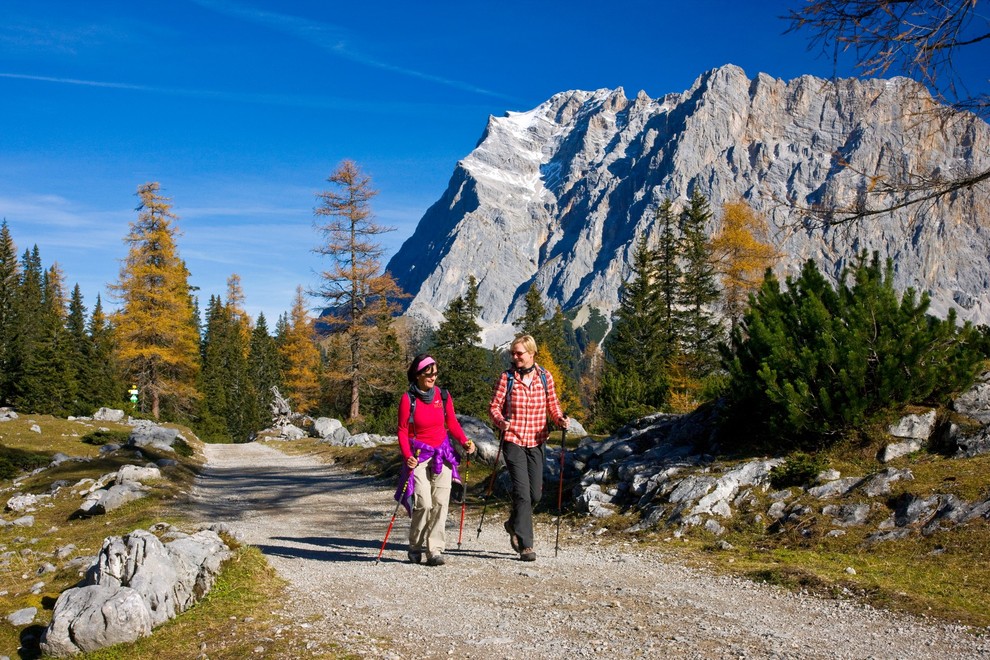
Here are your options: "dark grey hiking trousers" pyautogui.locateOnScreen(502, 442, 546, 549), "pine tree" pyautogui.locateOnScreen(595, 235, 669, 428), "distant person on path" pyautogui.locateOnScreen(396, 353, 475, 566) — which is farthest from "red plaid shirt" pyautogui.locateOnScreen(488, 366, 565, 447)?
"pine tree" pyautogui.locateOnScreen(595, 235, 669, 428)

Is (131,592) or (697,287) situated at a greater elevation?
(697,287)

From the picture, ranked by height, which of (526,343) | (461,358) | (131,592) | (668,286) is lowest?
(131,592)

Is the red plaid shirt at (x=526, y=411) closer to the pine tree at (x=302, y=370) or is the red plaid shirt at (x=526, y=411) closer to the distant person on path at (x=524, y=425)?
the distant person on path at (x=524, y=425)

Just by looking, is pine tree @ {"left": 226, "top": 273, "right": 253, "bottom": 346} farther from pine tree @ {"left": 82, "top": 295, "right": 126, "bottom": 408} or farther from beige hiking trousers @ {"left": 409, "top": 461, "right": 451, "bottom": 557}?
beige hiking trousers @ {"left": 409, "top": 461, "right": 451, "bottom": 557}

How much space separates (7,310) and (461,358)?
37.6 metres

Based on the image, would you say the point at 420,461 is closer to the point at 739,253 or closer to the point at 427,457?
→ the point at 427,457

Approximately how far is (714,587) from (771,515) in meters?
2.55

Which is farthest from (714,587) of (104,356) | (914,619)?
(104,356)

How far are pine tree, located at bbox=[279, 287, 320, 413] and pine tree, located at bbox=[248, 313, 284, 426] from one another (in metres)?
3.26

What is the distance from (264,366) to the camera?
225 ft

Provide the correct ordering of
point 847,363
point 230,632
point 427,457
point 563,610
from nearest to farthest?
point 230,632, point 563,610, point 427,457, point 847,363

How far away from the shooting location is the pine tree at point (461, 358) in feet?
140

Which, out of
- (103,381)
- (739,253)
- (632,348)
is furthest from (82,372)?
(739,253)

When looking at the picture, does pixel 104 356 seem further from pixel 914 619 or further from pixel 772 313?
pixel 914 619
